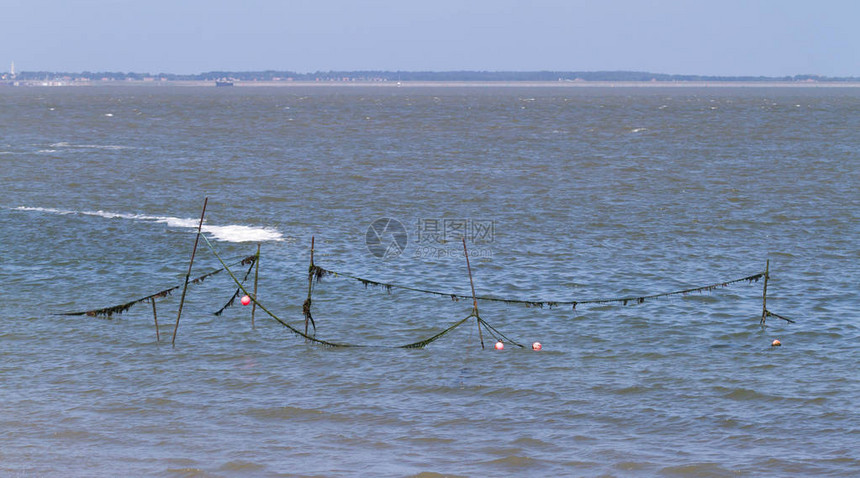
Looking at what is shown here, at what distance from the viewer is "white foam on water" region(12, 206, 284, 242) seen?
44625 mm

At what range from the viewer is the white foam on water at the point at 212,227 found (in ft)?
146

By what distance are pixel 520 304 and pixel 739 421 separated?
11.4 meters

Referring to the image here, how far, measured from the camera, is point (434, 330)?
30.7 meters

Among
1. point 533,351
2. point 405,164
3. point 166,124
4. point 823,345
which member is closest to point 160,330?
point 533,351

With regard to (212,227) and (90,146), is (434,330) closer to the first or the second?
(212,227)

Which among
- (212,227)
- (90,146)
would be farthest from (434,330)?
(90,146)

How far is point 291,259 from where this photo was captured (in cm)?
3994

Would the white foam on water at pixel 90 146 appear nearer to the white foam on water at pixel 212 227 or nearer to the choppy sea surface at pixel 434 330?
the choppy sea surface at pixel 434 330

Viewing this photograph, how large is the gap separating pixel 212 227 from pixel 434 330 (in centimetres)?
2059

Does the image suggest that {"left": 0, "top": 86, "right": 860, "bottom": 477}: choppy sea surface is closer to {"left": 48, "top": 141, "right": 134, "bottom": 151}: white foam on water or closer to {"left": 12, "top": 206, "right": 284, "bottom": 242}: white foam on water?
{"left": 12, "top": 206, "right": 284, "bottom": 242}: white foam on water

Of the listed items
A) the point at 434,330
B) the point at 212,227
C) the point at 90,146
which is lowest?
the point at 434,330

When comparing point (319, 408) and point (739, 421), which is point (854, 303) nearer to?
point (739, 421)

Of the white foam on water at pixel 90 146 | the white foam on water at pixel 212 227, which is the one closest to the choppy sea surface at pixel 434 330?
the white foam on water at pixel 212 227

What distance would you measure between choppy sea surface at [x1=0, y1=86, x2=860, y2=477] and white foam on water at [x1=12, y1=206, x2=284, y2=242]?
0.29 meters
